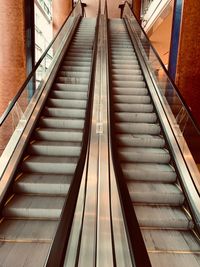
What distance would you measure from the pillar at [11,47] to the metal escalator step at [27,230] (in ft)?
11.0

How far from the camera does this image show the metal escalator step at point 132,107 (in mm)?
5273

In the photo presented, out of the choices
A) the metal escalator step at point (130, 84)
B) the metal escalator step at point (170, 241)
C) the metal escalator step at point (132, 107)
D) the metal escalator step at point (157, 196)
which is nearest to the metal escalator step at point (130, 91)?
the metal escalator step at point (130, 84)

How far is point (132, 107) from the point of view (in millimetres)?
5277

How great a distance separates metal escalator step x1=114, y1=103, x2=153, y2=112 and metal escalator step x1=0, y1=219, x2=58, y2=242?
2753 mm

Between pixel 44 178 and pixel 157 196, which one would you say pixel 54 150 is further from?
pixel 157 196

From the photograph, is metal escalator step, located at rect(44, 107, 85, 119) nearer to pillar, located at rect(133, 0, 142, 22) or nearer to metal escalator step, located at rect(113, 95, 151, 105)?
metal escalator step, located at rect(113, 95, 151, 105)

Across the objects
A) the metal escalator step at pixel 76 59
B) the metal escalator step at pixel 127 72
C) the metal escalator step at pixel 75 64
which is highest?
the metal escalator step at pixel 76 59

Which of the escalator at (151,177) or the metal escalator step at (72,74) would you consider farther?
the metal escalator step at (72,74)

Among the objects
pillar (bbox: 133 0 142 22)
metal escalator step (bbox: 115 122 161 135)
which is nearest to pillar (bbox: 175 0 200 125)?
metal escalator step (bbox: 115 122 161 135)

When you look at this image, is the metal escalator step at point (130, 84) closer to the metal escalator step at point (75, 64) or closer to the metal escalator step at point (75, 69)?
the metal escalator step at point (75, 69)

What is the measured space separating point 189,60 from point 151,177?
3.74m

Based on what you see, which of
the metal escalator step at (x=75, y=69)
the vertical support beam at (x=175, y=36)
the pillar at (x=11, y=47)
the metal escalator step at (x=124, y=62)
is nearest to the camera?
the pillar at (x=11, y=47)

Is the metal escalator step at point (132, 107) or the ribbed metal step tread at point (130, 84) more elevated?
the ribbed metal step tread at point (130, 84)

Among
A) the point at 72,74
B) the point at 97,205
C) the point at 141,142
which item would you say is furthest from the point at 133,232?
the point at 72,74
